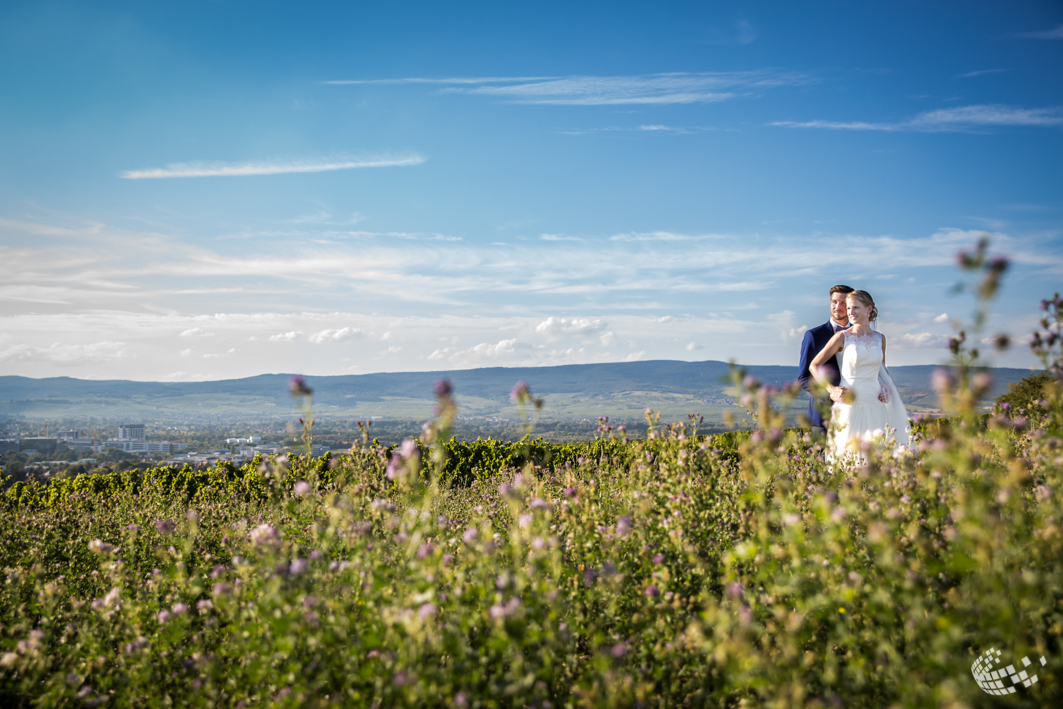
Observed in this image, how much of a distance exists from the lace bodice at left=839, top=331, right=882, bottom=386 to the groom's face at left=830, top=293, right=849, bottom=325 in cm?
63

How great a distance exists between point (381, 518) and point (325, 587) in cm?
65

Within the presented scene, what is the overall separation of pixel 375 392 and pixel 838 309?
155839mm

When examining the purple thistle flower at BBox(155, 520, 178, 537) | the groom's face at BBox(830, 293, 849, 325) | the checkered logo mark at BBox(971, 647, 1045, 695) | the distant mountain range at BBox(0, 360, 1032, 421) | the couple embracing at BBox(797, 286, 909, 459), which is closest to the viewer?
the checkered logo mark at BBox(971, 647, 1045, 695)

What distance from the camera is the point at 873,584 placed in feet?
8.70

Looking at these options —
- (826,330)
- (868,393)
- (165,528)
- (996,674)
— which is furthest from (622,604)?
(826,330)

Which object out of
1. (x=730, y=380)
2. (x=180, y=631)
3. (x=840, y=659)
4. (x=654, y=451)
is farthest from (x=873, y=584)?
(x=180, y=631)

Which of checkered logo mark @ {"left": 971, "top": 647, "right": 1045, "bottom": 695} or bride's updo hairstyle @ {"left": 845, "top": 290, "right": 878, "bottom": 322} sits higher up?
bride's updo hairstyle @ {"left": 845, "top": 290, "right": 878, "bottom": 322}

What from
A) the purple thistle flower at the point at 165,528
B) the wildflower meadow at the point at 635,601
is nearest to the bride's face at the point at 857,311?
the wildflower meadow at the point at 635,601

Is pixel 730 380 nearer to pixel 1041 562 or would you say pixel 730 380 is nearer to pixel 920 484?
pixel 920 484

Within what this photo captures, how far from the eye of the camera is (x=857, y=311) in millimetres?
7191

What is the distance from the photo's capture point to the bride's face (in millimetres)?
7176

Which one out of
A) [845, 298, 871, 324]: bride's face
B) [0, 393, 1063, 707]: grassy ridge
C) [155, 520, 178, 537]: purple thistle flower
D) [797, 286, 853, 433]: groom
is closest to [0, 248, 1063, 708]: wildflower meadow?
[0, 393, 1063, 707]: grassy ridge

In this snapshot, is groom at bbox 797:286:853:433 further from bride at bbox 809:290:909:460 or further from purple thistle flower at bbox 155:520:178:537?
purple thistle flower at bbox 155:520:178:537

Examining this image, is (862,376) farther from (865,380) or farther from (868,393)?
(868,393)
